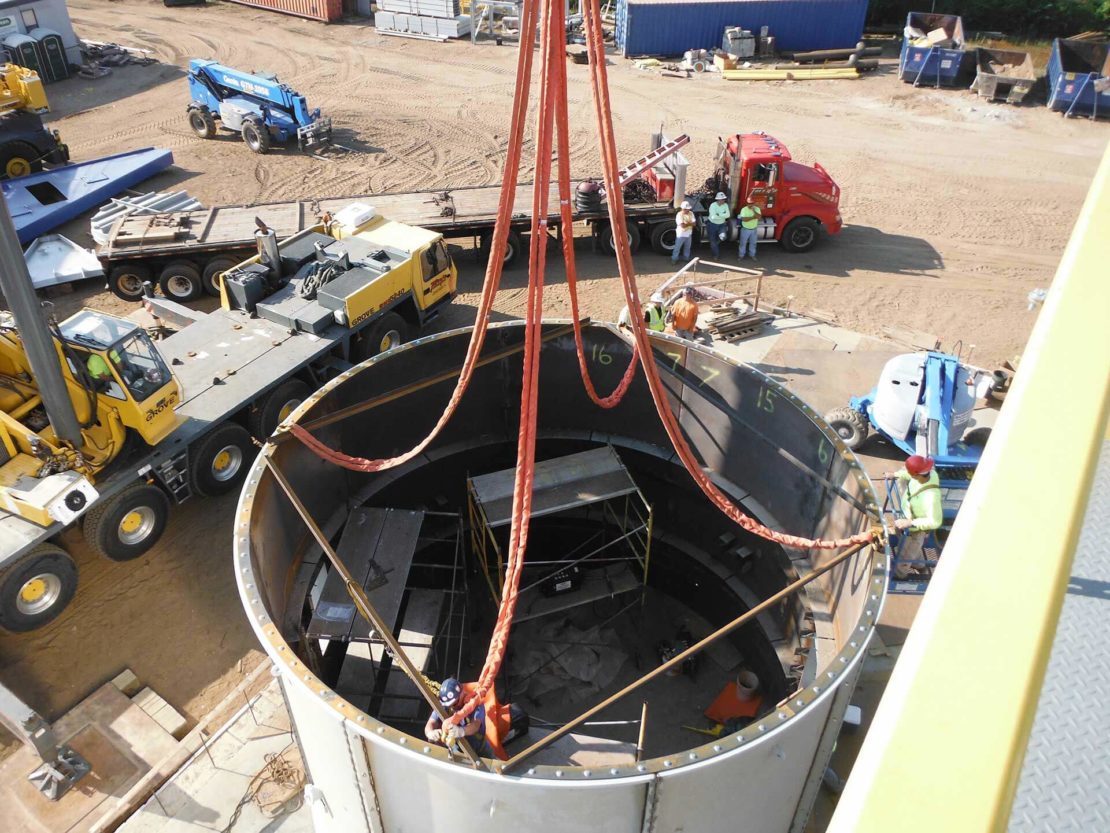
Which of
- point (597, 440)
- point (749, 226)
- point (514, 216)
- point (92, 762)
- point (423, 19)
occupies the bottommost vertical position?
point (92, 762)

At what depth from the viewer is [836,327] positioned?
1647 centimetres

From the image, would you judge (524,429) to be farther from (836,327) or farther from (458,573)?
(836,327)

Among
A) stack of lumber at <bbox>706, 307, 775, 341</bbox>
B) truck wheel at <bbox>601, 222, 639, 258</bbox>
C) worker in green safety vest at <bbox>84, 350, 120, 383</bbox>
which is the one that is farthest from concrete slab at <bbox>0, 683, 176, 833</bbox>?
truck wheel at <bbox>601, 222, 639, 258</bbox>

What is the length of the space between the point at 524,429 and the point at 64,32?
3120 cm

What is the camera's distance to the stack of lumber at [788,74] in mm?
29828

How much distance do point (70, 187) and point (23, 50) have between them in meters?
11.6

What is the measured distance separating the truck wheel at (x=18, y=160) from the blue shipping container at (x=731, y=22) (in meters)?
20.1

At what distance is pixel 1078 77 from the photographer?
26.5 m

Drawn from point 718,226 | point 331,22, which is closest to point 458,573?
point 718,226

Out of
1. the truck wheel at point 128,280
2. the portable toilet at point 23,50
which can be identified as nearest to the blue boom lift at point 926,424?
the truck wheel at point 128,280

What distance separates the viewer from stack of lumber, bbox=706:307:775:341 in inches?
626

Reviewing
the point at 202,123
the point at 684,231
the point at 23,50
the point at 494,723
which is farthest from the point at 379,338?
the point at 23,50

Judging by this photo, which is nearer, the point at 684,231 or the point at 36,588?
the point at 36,588

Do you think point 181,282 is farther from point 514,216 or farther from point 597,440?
point 597,440
